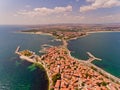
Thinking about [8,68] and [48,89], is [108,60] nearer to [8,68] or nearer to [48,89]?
[48,89]

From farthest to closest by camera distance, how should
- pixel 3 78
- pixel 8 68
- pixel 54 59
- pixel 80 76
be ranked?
pixel 54 59 < pixel 8 68 < pixel 3 78 < pixel 80 76

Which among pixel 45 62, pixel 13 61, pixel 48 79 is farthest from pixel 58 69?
pixel 13 61

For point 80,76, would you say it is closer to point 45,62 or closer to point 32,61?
point 45,62

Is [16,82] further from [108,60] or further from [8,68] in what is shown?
[108,60]

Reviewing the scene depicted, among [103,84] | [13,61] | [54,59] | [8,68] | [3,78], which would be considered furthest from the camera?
[13,61]

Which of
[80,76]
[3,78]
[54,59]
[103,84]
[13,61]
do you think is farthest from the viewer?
[13,61]

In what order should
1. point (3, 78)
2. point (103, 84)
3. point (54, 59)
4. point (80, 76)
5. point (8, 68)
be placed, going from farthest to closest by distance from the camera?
point (54, 59) → point (8, 68) → point (3, 78) → point (80, 76) → point (103, 84)

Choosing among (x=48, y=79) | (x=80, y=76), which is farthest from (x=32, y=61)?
(x=80, y=76)

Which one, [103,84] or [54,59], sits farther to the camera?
[54,59]

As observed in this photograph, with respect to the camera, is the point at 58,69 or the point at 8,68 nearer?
the point at 58,69
